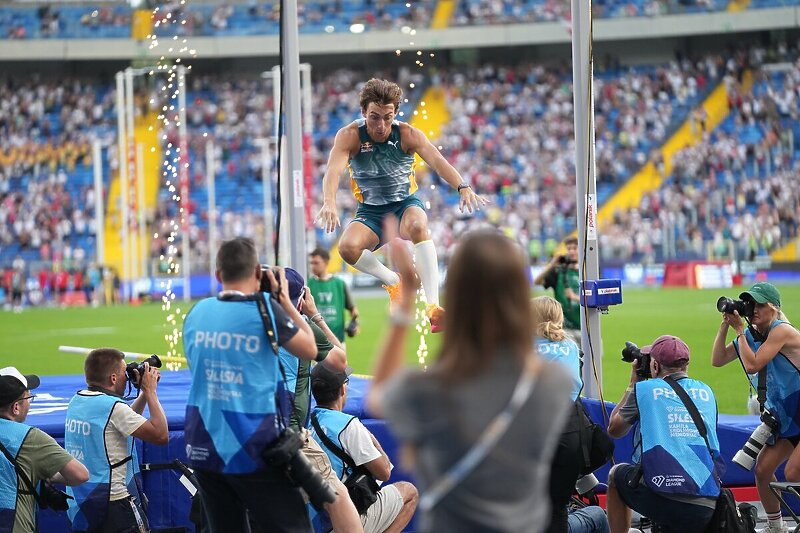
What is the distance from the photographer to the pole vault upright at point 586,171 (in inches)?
288

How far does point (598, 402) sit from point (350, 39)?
111 ft

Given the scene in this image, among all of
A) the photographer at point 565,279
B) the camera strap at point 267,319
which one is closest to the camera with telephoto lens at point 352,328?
the photographer at point 565,279

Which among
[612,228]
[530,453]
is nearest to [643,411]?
[530,453]

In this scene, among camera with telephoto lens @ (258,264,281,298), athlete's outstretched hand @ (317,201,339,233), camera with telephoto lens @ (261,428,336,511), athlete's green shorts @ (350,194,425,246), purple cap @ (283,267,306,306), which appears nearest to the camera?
camera with telephoto lens @ (261,428,336,511)

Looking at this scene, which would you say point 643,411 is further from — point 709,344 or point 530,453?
point 709,344

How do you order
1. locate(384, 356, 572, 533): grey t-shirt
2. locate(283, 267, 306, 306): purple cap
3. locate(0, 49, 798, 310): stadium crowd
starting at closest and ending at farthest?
1. locate(384, 356, 572, 533): grey t-shirt
2. locate(283, 267, 306, 306): purple cap
3. locate(0, 49, 798, 310): stadium crowd

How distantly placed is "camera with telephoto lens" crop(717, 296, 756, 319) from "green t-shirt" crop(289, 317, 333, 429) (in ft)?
7.62

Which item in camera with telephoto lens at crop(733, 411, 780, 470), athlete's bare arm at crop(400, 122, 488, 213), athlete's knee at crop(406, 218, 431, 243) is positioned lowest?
camera with telephoto lens at crop(733, 411, 780, 470)

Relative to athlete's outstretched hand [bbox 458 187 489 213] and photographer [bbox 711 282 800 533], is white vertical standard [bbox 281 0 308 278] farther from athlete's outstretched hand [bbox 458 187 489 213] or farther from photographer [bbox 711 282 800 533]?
photographer [bbox 711 282 800 533]

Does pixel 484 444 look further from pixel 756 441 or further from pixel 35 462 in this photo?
pixel 756 441

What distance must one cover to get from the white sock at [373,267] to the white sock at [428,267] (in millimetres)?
185

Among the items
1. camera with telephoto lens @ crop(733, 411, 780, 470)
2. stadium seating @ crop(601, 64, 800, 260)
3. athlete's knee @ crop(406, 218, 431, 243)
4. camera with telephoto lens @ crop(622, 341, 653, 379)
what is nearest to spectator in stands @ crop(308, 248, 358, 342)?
athlete's knee @ crop(406, 218, 431, 243)

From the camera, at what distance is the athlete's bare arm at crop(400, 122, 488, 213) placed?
6830 mm

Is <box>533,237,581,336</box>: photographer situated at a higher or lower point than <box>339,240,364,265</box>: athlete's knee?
lower
